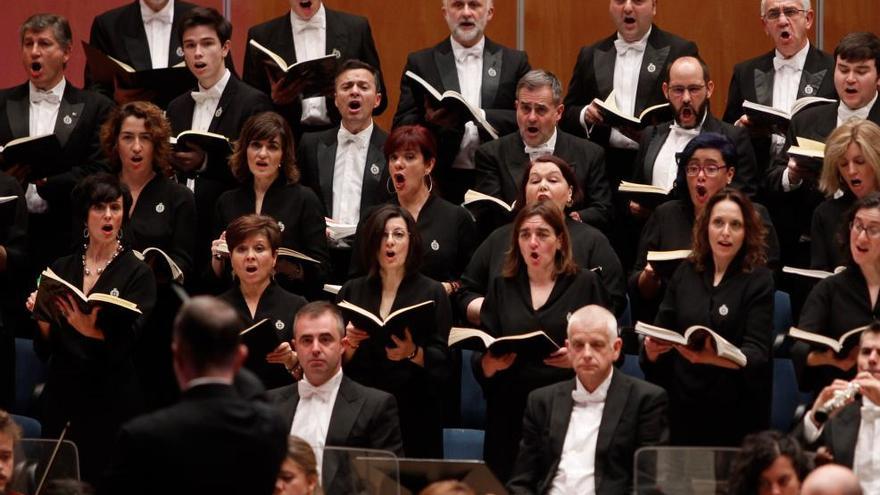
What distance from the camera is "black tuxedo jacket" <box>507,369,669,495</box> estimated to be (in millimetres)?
4762

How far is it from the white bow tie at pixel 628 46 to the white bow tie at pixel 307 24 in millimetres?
1189

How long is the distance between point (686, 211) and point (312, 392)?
4.84 ft

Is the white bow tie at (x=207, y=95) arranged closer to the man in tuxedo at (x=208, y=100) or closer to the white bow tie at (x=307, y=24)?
the man in tuxedo at (x=208, y=100)

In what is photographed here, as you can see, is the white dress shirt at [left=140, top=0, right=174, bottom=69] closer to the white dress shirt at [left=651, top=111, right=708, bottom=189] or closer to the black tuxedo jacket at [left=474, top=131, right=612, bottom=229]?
the black tuxedo jacket at [left=474, top=131, right=612, bottom=229]

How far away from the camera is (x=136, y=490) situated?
3.05 m

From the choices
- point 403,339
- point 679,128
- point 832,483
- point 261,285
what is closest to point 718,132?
point 679,128

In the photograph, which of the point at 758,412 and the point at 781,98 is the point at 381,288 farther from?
the point at 781,98

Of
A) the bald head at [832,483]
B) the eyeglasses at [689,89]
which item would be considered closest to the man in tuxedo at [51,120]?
the eyeglasses at [689,89]

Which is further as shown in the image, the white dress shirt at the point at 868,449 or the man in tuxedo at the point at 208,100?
the man in tuxedo at the point at 208,100

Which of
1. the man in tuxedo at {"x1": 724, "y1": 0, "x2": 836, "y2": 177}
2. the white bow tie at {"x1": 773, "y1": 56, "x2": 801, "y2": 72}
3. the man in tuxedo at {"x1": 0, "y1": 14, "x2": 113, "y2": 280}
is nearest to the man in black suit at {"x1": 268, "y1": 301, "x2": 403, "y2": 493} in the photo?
the man in tuxedo at {"x1": 0, "y1": 14, "x2": 113, "y2": 280}

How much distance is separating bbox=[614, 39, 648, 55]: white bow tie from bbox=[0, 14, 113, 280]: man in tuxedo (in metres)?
2.00

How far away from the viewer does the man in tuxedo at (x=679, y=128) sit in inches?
241

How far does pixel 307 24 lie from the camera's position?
6836mm

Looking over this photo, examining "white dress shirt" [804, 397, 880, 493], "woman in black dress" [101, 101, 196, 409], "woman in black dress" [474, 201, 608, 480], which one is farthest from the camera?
"woman in black dress" [101, 101, 196, 409]
